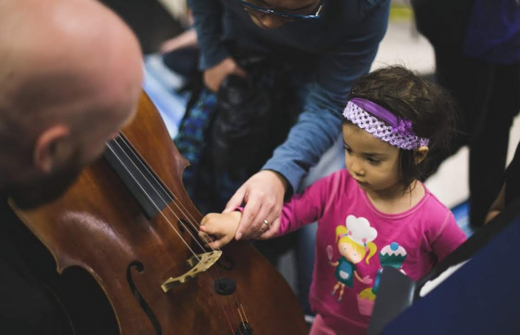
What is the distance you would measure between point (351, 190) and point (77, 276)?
477 mm

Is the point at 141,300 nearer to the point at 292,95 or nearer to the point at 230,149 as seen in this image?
the point at 230,149

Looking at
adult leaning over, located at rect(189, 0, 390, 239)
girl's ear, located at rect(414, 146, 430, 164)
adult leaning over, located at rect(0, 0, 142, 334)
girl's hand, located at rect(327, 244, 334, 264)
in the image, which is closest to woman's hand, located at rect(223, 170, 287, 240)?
adult leaning over, located at rect(189, 0, 390, 239)

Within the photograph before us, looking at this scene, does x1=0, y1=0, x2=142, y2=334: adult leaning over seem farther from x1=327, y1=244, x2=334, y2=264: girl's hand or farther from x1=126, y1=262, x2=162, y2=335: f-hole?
x1=327, y1=244, x2=334, y2=264: girl's hand

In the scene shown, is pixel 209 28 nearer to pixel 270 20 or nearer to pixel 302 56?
pixel 302 56

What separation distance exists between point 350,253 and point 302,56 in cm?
45

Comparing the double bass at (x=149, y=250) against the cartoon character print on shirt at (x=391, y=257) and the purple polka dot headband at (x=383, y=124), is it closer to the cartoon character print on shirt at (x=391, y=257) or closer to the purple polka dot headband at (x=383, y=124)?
the cartoon character print on shirt at (x=391, y=257)

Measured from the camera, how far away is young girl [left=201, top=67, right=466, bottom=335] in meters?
0.87

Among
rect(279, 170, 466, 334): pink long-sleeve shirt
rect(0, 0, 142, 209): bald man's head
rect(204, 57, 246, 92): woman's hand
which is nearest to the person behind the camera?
rect(0, 0, 142, 209): bald man's head

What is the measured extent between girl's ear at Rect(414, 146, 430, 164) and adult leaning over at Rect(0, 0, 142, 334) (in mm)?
498

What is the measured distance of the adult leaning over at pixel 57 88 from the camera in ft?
1.58

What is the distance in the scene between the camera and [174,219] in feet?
3.02

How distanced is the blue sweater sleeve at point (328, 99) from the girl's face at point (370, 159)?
15 centimetres

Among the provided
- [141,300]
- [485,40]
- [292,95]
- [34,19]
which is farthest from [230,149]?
[34,19]

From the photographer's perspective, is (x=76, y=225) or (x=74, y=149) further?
(x=76, y=225)
